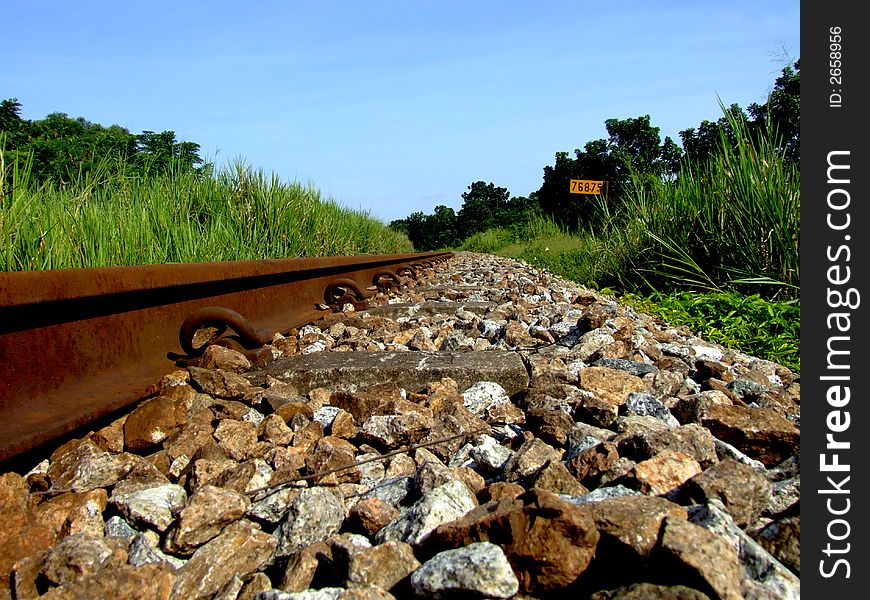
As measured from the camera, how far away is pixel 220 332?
2.40m

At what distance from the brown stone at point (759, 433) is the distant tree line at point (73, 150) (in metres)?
2.87

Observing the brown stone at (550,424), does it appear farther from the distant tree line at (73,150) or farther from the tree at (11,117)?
the tree at (11,117)

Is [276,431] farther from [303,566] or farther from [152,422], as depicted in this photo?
[303,566]

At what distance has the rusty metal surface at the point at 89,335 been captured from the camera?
1410 millimetres

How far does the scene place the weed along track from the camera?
0.91m

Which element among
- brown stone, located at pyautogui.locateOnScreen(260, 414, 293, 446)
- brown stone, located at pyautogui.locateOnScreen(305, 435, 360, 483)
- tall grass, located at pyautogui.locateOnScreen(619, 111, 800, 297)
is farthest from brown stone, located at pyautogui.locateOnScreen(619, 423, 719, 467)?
tall grass, located at pyautogui.locateOnScreen(619, 111, 800, 297)

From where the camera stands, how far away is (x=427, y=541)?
102cm

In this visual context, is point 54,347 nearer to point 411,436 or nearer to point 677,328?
point 411,436

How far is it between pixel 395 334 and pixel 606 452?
6.16ft

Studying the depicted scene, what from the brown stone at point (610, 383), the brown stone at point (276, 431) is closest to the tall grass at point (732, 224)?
the brown stone at point (610, 383)

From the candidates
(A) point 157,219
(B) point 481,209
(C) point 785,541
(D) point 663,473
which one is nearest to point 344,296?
(A) point 157,219

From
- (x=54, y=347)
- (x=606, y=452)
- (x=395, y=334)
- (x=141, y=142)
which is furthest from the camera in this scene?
(x=141, y=142)

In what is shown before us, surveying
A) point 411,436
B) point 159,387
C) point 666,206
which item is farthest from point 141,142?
point 411,436

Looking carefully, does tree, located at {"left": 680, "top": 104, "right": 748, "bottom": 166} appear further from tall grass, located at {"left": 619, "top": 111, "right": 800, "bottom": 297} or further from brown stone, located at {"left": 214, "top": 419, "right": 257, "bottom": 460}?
brown stone, located at {"left": 214, "top": 419, "right": 257, "bottom": 460}
